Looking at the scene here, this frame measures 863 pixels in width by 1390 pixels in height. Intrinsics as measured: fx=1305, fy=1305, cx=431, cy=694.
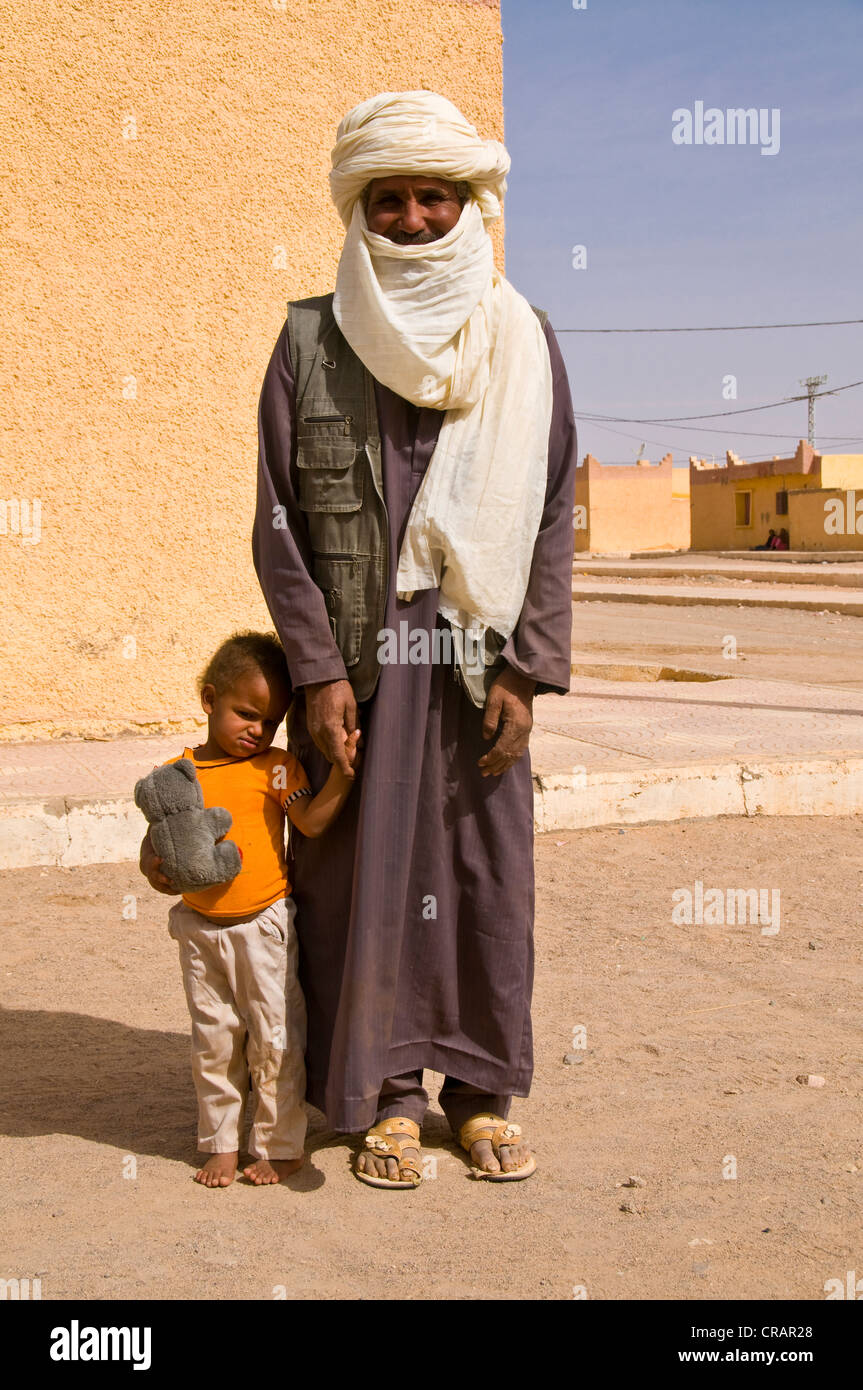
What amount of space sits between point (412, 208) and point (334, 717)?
38.9 inches

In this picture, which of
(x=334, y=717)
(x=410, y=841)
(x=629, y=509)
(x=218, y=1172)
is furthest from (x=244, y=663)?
(x=629, y=509)

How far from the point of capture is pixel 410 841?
256 centimetres

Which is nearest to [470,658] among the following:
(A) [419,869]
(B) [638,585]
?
(A) [419,869]

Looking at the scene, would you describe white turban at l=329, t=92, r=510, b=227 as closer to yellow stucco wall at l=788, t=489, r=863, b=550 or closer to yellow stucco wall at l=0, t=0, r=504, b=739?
yellow stucco wall at l=0, t=0, r=504, b=739

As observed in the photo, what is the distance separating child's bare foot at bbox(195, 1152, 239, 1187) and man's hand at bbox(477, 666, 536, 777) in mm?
921

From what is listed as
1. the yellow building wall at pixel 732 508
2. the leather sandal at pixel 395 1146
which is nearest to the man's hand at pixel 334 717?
the leather sandal at pixel 395 1146

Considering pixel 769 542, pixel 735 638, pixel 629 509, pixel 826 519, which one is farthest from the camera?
pixel 629 509

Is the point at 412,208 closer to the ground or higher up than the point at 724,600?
higher up

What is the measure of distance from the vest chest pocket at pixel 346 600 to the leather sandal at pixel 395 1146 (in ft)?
Answer: 3.10

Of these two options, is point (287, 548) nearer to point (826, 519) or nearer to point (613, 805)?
point (613, 805)

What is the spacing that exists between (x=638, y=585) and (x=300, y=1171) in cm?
2245

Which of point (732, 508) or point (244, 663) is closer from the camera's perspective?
point (244, 663)

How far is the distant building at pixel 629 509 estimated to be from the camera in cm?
4619

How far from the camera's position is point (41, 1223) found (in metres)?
2.38
